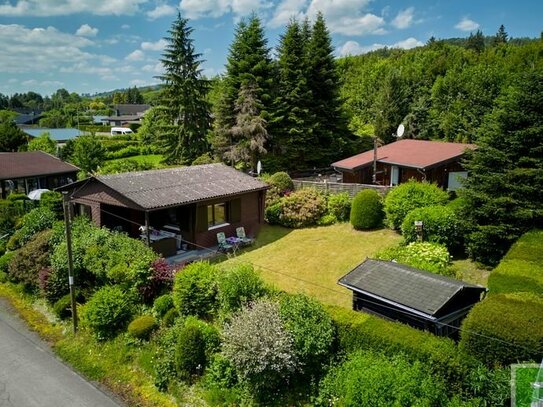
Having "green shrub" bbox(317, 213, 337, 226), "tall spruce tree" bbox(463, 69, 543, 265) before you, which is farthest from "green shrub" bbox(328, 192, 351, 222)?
"tall spruce tree" bbox(463, 69, 543, 265)

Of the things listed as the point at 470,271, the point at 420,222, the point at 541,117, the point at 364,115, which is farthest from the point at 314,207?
the point at 364,115

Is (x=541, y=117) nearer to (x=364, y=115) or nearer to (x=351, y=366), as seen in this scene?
(x=351, y=366)

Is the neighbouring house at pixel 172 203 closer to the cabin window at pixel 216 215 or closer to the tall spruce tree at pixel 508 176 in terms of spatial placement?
the cabin window at pixel 216 215

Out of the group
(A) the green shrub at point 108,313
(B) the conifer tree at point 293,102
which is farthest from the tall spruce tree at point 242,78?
(A) the green shrub at point 108,313

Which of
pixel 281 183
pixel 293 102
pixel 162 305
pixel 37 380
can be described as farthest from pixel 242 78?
pixel 37 380

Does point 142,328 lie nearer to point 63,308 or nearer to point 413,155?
point 63,308

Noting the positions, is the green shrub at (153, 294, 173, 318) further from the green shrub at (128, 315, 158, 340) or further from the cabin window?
the cabin window
